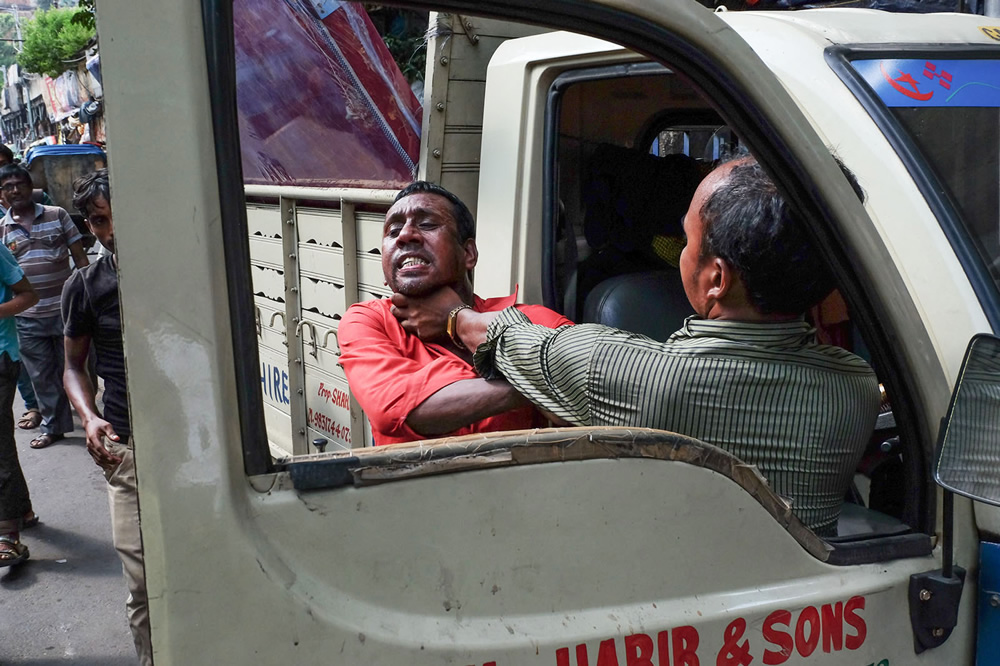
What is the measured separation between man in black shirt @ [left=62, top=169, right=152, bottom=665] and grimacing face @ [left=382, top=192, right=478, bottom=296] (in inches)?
51.4

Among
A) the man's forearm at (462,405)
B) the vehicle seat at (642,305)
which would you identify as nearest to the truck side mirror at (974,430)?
the man's forearm at (462,405)

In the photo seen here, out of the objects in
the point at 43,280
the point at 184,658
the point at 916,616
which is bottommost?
the point at 43,280

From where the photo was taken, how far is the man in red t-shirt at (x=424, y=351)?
1645 millimetres

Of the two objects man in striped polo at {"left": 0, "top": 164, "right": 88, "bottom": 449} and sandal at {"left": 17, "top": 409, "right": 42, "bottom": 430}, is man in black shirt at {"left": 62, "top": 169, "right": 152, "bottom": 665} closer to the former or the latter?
man in striped polo at {"left": 0, "top": 164, "right": 88, "bottom": 449}

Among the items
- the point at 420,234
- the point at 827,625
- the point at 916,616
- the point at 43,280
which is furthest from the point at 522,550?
the point at 43,280

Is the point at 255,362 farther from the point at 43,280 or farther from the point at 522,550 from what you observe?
the point at 43,280

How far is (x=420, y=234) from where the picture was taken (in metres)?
2.20

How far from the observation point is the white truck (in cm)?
95

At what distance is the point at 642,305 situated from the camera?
8.22 feet

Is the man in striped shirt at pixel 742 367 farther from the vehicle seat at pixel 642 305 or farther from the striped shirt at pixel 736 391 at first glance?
the vehicle seat at pixel 642 305

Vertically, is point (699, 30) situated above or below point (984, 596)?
above

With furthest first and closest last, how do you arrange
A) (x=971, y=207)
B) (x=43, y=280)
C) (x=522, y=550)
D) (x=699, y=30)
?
(x=43, y=280)
(x=971, y=207)
(x=699, y=30)
(x=522, y=550)

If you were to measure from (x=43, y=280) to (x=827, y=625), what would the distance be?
6.34 metres

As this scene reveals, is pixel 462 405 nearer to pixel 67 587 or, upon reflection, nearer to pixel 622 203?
pixel 622 203
